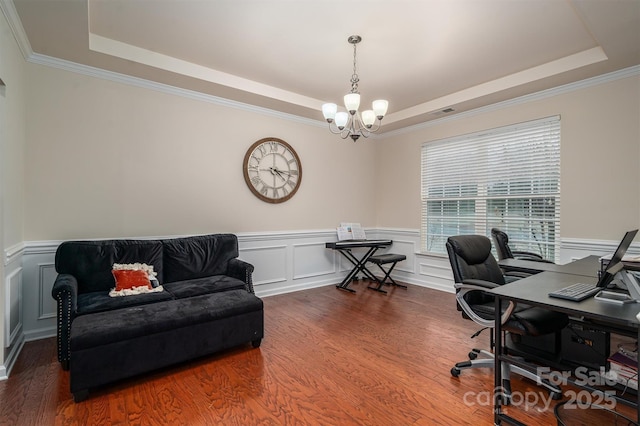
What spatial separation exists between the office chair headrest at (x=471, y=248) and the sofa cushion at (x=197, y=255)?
2.48 meters

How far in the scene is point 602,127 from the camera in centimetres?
334

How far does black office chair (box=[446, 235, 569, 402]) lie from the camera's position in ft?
6.55

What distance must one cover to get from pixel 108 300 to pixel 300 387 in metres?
1.76

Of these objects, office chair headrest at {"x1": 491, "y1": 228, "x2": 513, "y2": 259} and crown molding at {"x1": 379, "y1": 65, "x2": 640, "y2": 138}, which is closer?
crown molding at {"x1": 379, "y1": 65, "x2": 640, "y2": 138}

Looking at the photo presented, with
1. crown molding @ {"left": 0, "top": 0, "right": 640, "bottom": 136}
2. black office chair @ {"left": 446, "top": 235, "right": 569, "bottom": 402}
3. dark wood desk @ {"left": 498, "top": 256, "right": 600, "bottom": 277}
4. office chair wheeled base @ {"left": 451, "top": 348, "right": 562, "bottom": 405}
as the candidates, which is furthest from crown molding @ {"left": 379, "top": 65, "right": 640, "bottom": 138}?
office chair wheeled base @ {"left": 451, "top": 348, "right": 562, "bottom": 405}

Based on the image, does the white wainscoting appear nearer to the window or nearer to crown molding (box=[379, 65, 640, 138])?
the window

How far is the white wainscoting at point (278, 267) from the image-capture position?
8.91 feet

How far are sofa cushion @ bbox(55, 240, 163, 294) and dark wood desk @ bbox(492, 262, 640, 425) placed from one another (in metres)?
3.05

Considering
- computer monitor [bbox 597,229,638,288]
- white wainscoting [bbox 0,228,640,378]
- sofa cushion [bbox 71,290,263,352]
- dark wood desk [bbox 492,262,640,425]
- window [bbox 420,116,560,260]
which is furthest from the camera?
window [bbox 420,116,560,260]

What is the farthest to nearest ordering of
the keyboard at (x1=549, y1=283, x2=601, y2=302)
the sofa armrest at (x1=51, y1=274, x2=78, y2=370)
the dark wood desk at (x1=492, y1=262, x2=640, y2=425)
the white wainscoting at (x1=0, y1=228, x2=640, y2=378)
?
the white wainscoting at (x1=0, y1=228, x2=640, y2=378) → the sofa armrest at (x1=51, y1=274, x2=78, y2=370) → the keyboard at (x1=549, y1=283, x2=601, y2=302) → the dark wood desk at (x1=492, y1=262, x2=640, y2=425)

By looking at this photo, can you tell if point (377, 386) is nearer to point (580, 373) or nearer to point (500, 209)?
point (580, 373)

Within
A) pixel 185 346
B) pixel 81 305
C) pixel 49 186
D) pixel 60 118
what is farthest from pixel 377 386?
pixel 60 118

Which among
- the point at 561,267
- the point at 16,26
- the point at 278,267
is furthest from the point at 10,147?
the point at 561,267

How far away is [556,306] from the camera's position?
1.58 metres
